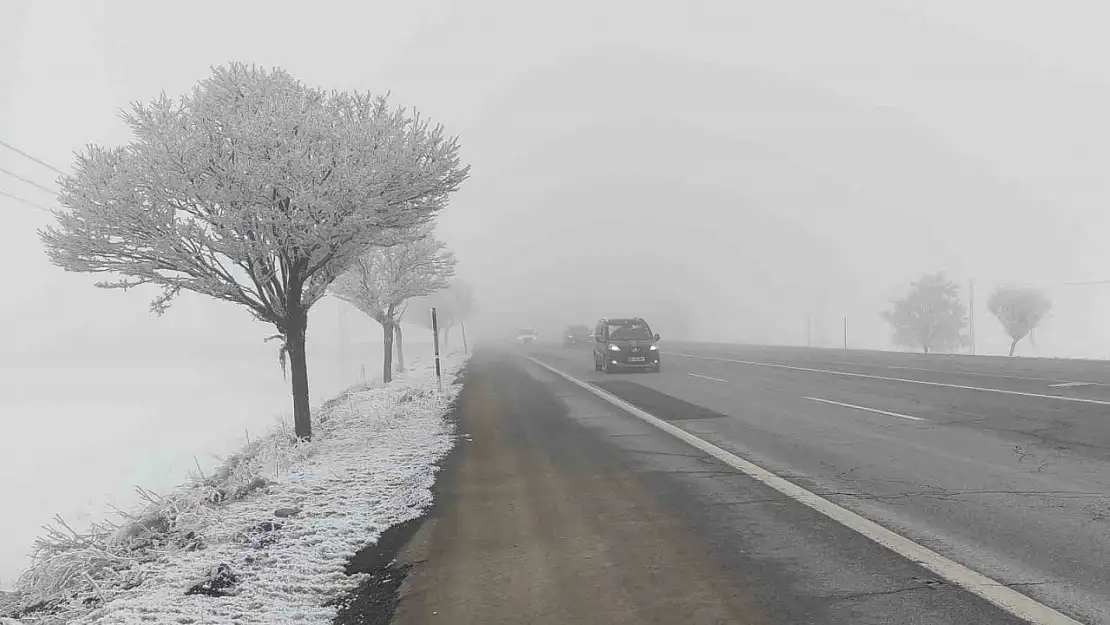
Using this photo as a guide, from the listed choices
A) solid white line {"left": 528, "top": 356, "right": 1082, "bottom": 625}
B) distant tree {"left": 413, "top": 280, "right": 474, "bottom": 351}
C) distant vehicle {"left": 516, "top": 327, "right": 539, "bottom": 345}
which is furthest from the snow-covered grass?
distant vehicle {"left": 516, "top": 327, "right": 539, "bottom": 345}

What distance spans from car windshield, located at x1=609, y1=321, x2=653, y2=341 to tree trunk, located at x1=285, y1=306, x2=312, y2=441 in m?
14.2

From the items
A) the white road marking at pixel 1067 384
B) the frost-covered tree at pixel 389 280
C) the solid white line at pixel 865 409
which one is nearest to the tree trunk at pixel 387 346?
the frost-covered tree at pixel 389 280

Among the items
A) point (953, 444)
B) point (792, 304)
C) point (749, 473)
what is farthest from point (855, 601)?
point (792, 304)

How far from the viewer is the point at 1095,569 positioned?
12.8ft

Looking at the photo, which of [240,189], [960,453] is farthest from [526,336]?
[960,453]

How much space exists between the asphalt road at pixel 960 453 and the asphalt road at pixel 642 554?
1.69ft

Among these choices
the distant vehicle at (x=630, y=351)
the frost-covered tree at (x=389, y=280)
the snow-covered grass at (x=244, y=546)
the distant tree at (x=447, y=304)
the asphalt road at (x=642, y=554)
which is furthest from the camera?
the distant tree at (x=447, y=304)

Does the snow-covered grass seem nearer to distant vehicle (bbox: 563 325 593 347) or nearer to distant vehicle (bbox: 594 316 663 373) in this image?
distant vehicle (bbox: 594 316 663 373)

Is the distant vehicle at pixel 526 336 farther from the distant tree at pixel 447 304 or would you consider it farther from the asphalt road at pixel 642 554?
the asphalt road at pixel 642 554

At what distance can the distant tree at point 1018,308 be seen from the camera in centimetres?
5256

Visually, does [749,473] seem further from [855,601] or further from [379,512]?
[379,512]

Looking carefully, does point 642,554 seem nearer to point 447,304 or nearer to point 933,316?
point 447,304

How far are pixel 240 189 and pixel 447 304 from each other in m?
52.5

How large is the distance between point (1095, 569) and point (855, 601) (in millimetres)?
1686
